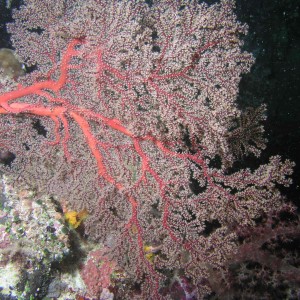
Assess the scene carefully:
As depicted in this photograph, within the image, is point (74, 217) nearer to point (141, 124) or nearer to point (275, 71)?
point (141, 124)

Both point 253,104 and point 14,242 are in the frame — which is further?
point 253,104

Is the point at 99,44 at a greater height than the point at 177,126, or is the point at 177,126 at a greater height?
the point at 99,44

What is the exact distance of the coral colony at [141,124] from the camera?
2.64 m

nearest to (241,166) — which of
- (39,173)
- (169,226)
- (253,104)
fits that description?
(253,104)

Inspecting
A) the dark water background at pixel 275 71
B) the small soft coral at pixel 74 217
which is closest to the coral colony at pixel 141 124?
the small soft coral at pixel 74 217

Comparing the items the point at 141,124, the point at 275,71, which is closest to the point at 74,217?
the point at 141,124

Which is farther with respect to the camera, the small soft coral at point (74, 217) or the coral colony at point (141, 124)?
Answer: the small soft coral at point (74, 217)

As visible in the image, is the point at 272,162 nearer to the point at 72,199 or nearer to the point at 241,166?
the point at 241,166

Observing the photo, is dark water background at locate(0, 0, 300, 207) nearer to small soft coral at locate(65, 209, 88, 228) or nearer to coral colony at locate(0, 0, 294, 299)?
coral colony at locate(0, 0, 294, 299)

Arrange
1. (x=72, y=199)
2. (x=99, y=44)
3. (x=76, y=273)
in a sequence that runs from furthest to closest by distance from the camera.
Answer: (x=76, y=273) → (x=72, y=199) → (x=99, y=44)

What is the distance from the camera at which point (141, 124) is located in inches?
110

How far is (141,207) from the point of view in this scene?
3180 mm

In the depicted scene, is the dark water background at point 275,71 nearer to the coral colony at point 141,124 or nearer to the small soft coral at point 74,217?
the coral colony at point 141,124

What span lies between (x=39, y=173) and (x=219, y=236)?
2.47 metres
